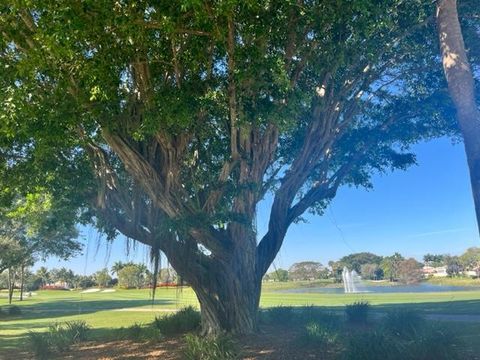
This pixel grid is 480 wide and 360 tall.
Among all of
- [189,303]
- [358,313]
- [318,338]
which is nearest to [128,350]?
[318,338]

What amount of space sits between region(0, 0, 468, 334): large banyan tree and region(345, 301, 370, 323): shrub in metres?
3.27

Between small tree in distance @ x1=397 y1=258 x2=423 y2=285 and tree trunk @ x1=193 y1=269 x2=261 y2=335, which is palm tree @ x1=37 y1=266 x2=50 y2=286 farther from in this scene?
tree trunk @ x1=193 y1=269 x2=261 y2=335

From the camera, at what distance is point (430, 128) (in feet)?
42.8

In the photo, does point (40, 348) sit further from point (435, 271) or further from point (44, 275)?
point (44, 275)

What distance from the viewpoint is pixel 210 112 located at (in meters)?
8.47

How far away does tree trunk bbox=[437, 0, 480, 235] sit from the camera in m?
5.98

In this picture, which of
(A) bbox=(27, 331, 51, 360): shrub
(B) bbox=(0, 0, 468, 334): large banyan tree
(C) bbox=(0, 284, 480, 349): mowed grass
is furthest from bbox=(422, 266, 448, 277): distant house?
(A) bbox=(27, 331, 51, 360): shrub

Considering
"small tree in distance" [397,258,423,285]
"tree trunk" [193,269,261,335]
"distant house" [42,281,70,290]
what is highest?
"distant house" [42,281,70,290]

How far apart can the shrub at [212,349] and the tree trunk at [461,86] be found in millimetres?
4789

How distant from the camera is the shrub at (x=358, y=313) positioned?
13031 millimetres

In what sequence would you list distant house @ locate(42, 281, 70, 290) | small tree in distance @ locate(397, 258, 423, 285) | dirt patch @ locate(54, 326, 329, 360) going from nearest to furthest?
dirt patch @ locate(54, 326, 329, 360) → small tree in distance @ locate(397, 258, 423, 285) → distant house @ locate(42, 281, 70, 290)

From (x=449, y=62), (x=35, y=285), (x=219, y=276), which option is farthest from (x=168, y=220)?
(x=35, y=285)

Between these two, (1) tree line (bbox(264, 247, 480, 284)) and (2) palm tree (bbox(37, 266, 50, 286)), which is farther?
(2) palm tree (bbox(37, 266, 50, 286))

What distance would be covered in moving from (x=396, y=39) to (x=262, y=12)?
152 inches
